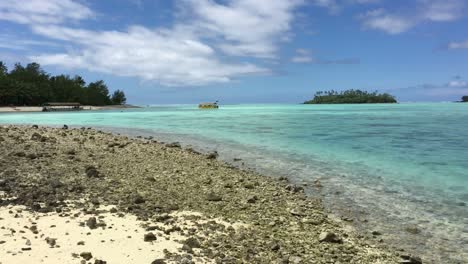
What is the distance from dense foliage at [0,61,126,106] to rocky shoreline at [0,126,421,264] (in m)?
108

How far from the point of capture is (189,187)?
1209 centimetres

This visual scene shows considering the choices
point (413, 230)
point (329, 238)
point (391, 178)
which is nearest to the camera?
point (329, 238)

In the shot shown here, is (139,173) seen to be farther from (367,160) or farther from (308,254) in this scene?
(367,160)

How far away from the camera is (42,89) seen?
126 metres

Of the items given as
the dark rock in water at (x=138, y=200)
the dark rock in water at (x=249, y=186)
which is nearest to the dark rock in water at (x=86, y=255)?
the dark rock in water at (x=138, y=200)

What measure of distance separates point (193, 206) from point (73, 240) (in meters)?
3.43

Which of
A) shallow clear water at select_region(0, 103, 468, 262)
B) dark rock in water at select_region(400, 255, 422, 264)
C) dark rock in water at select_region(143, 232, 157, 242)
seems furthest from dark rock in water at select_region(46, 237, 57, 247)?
shallow clear water at select_region(0, 103, 468, 262)

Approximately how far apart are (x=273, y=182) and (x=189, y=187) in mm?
3001

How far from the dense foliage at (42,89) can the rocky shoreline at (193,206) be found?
354ft

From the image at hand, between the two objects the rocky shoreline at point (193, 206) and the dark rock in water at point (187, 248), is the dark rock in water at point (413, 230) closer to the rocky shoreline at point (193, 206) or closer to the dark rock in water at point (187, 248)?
the rocky shoreline at point (193, 206)

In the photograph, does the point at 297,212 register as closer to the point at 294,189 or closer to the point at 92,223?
the point at 294,189

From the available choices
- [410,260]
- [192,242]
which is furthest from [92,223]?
[410,260]

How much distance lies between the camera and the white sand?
646 cm

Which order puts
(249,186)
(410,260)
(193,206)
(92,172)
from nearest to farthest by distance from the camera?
(410,260)
(193,206)
(249,186)
(92,172)
